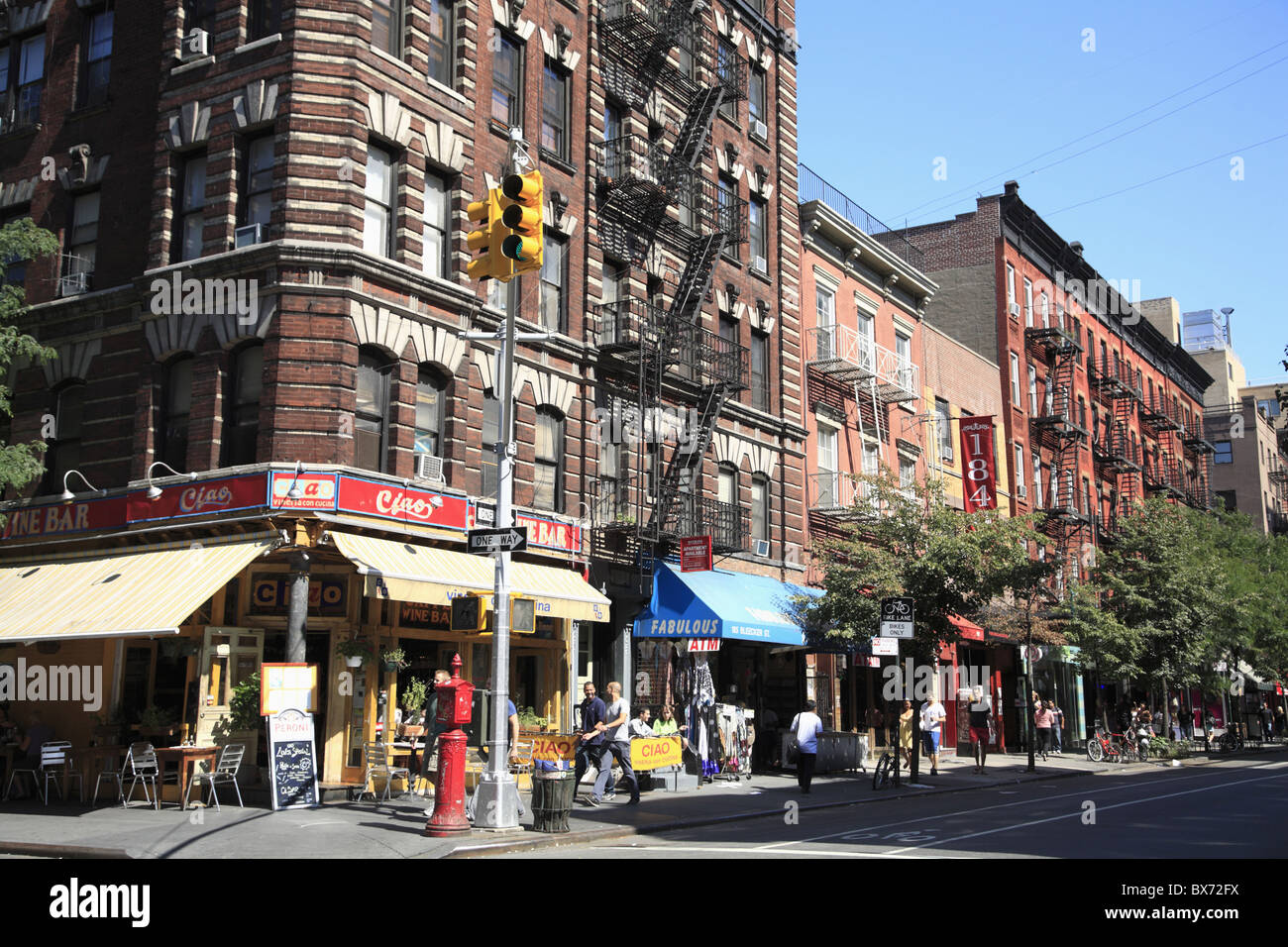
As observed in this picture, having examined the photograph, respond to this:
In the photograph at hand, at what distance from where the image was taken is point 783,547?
103 ft

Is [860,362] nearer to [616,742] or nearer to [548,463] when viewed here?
[548,463]

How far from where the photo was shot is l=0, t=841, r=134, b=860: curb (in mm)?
12539

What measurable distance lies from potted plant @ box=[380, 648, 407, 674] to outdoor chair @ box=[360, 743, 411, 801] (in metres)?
1.61

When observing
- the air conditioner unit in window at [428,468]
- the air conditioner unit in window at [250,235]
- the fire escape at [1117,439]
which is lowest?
the air conditioner unit in window at [428,468]

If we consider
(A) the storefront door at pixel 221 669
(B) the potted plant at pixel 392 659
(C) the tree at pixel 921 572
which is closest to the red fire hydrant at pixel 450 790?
(B) the potted plant at pixel 392 659

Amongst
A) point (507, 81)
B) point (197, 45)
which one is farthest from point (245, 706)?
point (507, 81)

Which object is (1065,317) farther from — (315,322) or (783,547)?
→ (315,322)

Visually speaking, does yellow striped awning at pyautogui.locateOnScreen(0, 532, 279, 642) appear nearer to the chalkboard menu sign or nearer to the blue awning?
the chalkboard menu sign

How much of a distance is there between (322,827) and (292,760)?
2427 millimetres

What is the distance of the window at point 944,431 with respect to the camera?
4075cm

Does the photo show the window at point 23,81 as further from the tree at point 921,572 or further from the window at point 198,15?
the tree at point 921,572

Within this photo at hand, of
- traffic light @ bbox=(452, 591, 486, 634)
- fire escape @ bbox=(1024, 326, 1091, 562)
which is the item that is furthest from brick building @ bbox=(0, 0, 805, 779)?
fire escape @ bbox=(1024, 326, 1091, 562)

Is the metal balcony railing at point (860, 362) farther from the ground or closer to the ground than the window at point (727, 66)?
closer to the ground

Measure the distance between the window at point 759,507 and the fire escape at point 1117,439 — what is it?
92.1ft
